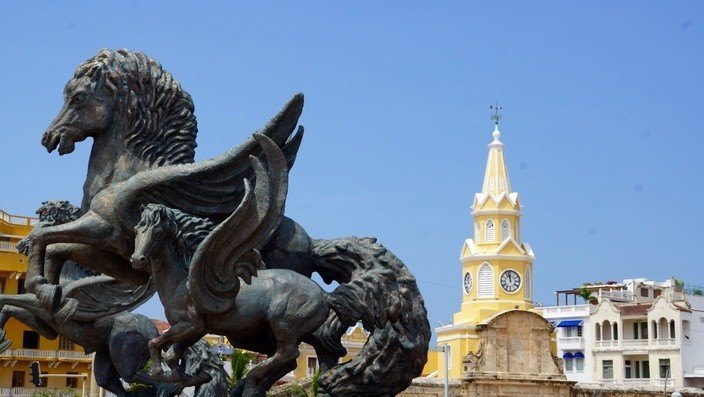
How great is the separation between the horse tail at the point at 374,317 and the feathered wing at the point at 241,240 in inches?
32.8

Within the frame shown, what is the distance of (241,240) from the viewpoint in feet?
27.9

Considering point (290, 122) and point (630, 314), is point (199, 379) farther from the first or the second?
point (630, 314)

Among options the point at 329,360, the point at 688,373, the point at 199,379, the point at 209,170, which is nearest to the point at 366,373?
the point at 329,360

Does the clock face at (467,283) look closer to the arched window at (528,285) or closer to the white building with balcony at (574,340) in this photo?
the arched window at (528,285)

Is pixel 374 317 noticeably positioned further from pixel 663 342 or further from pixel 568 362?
pixel 568 362

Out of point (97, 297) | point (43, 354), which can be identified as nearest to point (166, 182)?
point (97, 297)

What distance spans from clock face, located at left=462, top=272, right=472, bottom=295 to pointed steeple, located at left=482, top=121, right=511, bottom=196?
15.5 ft

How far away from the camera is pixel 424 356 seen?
948 centimetres

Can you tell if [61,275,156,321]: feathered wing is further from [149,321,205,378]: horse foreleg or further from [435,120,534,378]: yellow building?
[435,120,534,378]: yellow building

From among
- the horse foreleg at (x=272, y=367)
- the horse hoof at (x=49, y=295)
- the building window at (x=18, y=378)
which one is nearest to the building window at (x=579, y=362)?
the building window at (x=18, y=378)

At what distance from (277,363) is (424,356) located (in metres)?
1.37

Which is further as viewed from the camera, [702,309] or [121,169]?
[702,309]

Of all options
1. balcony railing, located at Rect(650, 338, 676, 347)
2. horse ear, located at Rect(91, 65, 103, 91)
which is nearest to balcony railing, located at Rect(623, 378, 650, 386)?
balcony railing, located at Rect(650, 338, 676, 347)

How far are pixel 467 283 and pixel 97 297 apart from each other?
177ft
